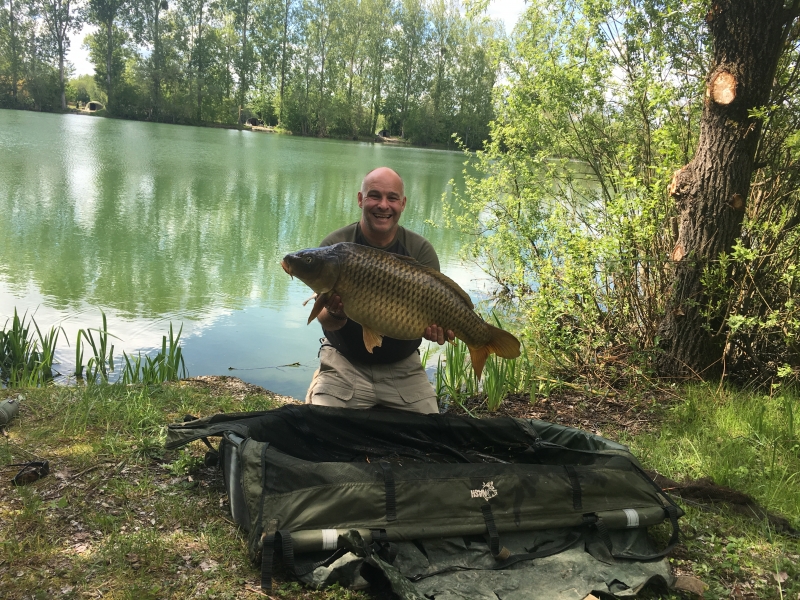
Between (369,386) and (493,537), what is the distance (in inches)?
36.6

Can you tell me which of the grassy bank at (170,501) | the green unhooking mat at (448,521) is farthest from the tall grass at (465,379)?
the green unhooking mat at (448,521)

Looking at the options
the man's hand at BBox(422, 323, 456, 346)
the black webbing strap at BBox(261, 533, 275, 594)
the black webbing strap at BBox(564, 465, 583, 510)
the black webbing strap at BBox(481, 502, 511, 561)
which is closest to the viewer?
the black webbing strap at BBox(261, 533, 275, 594)

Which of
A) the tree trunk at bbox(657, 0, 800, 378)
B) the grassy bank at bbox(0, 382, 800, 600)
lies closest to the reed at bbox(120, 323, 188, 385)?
the grassy bank at bbox(0, 382, 800, 600)

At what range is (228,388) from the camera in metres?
3.20

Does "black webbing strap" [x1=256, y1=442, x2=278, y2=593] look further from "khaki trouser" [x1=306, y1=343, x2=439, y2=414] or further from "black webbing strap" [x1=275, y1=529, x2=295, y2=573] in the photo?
"khaki trouser" [x1=306, y1=343, x2=439, y2=414]

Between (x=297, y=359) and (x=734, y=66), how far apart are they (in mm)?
3143

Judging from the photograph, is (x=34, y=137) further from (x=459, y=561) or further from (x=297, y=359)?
(x=459, y=561)

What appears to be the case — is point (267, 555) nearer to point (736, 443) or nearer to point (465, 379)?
point (736, 443)

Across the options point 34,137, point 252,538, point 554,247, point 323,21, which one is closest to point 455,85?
point 323,21

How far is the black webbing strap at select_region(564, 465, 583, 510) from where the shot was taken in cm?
178

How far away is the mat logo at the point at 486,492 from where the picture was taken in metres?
1.72

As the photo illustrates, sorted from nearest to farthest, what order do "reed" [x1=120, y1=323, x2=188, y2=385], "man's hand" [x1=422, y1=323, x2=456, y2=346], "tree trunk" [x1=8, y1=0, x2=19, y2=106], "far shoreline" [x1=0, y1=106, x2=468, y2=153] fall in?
1. "man's hand" [x1=422, y1=323, x2=456, y2=346]
2. "reed" [x1=120, y1=323, x2=188, y2=385]
3. "tree trunk" [x1=8, y1=0, x2=19, y2=106]
4. "far shoreline" [x1=0, y1=106, x2=468, y2=153]

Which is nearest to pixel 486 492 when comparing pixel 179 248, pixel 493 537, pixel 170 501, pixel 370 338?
pixel 493 537

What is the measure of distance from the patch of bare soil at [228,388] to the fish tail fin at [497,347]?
1.34 meters
